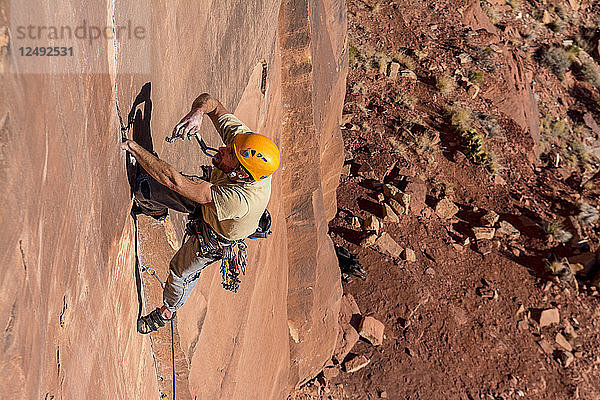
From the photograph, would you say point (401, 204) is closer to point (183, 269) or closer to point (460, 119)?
point (460, 119)

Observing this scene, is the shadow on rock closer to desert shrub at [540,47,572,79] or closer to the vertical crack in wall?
the vertical crack in wall

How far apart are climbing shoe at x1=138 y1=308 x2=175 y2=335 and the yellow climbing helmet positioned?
1.28 meters

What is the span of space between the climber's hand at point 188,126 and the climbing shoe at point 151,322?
1.30 m

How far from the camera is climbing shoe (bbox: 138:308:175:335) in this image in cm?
418

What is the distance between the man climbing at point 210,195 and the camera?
3.62 metres

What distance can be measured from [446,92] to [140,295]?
35.9 ft

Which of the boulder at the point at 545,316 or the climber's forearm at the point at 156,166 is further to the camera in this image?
the boulder at the point at 545,316

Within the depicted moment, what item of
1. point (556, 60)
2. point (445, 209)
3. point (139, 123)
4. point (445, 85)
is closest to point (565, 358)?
point (445, 209)

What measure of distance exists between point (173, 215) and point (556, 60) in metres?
13.7

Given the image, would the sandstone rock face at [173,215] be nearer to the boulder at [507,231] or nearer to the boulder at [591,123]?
the boulder at [507,231]

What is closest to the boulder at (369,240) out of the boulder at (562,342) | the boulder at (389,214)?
the boulder at (389,214)

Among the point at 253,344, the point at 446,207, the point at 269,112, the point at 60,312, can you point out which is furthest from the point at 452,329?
the point at 60,312

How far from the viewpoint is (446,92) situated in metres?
13.8

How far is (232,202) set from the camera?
3.83 metres
